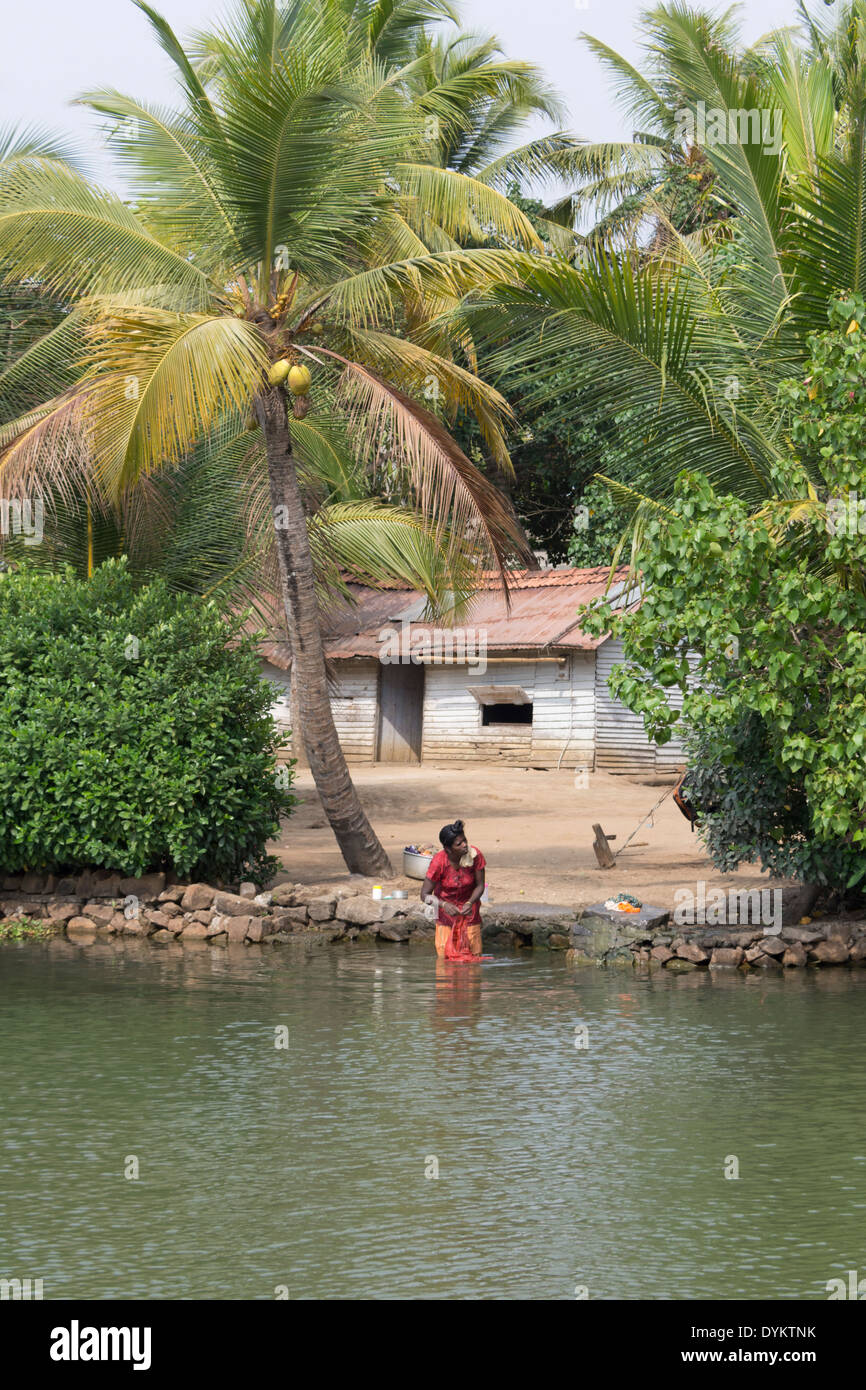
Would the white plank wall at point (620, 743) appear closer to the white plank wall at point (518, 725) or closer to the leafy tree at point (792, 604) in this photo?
the white plank wall at point (518, 725)

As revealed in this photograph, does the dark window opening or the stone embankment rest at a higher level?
the dark window opening

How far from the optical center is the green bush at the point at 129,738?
14.9 metres

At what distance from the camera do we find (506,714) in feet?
97.2

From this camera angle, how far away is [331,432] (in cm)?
1817

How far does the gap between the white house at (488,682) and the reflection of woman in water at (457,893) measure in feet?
42.7

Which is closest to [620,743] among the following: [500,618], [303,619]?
[500,618]

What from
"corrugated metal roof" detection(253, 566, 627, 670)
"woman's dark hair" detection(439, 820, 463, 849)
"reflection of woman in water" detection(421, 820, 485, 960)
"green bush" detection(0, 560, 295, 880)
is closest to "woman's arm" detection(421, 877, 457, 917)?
"reflection of woman in water" detection(421, 820, 485, 960)

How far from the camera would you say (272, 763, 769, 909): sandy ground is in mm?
16328

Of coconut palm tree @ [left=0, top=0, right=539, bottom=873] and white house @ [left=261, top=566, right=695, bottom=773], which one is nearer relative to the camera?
coconut palm tree @ [left=0, top=0, right=539, bottom=873]

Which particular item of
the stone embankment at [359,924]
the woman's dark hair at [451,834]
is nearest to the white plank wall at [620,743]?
the stone embankment at [359,924]

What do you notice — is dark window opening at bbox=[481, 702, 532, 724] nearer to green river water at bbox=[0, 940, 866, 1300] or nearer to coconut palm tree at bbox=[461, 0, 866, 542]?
coconut palm tree at bbox=[461, 0, 866, 542]

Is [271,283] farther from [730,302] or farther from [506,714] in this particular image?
[506,714]

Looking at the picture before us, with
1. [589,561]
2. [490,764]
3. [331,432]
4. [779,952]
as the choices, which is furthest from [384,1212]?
[589,561]

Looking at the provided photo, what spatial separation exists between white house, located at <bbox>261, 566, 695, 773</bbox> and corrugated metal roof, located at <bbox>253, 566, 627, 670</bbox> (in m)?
0.03
